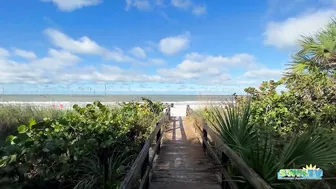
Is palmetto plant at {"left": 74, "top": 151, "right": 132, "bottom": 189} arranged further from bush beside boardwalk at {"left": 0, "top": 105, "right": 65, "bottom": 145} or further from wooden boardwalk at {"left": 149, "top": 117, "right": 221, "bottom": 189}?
bush beside boardwalk at {"left": 0, "top": 105, "right": 65, "bottom": 145}

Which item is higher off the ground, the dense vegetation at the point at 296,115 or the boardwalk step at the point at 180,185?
the dense vegetation at the point at 296,115

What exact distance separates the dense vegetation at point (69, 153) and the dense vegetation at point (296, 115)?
188 cm

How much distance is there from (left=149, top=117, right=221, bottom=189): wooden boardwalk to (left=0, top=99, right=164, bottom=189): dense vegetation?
618 mm

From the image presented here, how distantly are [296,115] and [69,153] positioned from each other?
5.98 meters

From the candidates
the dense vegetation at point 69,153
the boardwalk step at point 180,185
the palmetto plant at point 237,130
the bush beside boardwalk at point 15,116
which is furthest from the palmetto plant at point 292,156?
the bush beside boardwalk at point 15,116

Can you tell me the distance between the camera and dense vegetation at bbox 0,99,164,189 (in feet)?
9.47

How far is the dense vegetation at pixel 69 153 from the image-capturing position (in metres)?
2.89

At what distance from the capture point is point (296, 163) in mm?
3141

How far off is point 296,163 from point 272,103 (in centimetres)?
475

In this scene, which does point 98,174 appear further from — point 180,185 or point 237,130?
point 237,130

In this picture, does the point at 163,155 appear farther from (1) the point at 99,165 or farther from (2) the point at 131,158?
(1) the point at 99,165

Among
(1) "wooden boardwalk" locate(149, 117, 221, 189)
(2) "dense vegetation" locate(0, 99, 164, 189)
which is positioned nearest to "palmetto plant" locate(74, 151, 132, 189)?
(2) "dense vegetation" locate(0, 99, 164, 189)

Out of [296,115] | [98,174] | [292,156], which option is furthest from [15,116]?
[292,156]

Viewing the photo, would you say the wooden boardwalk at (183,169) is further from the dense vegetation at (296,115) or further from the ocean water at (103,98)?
the ocean water at (103,98)
